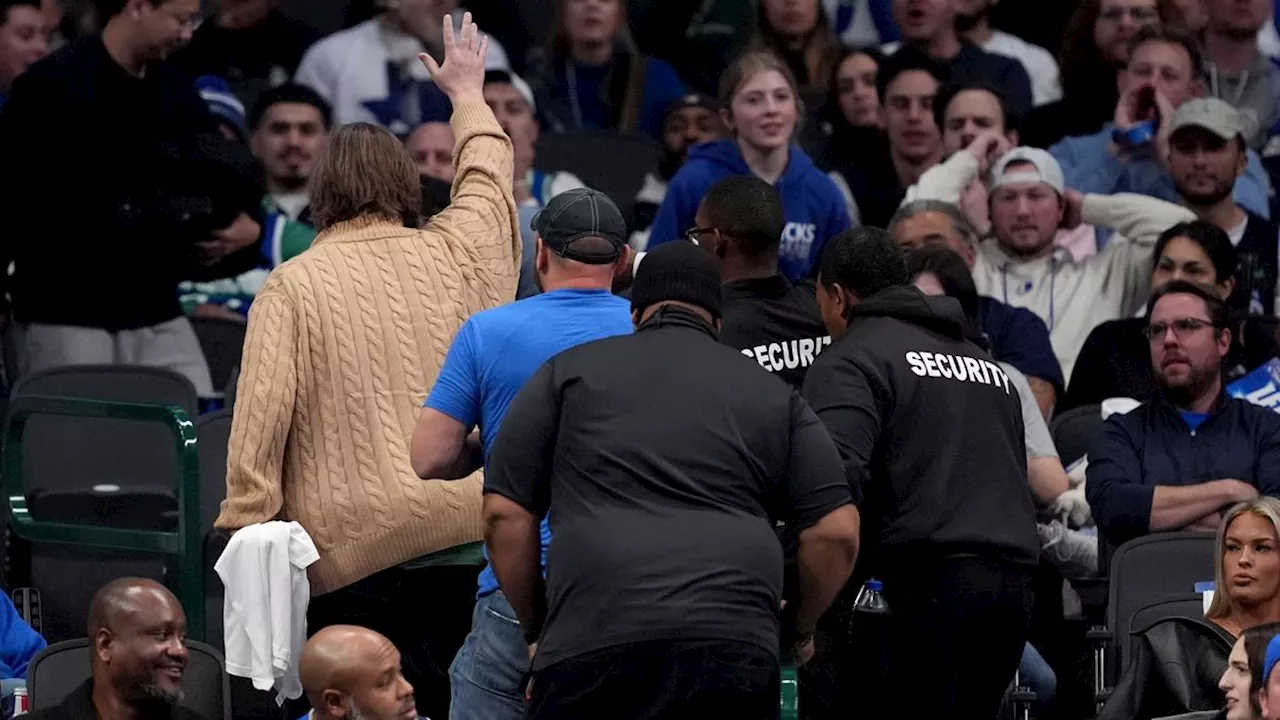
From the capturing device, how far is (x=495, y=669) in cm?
504

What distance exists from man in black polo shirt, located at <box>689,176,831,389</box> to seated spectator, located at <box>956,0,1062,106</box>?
4.84 meters

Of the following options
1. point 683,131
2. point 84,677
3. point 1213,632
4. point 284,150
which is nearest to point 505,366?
point 84,677

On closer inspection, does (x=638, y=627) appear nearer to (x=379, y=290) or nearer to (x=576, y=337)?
(x=576, y=337)

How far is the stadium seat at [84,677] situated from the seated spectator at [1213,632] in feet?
7.66

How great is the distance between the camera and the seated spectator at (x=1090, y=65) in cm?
1033

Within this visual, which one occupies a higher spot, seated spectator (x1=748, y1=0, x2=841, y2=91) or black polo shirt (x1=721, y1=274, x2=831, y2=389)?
seated spectator (x1=748, y1=0, x2=841, y2=91)

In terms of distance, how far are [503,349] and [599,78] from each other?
595 cm

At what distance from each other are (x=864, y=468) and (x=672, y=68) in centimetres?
571

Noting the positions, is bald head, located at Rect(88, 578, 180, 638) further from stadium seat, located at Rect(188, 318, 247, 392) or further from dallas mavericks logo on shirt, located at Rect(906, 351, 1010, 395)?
stadium seat, located at Rect(188, 318, 247, 392)

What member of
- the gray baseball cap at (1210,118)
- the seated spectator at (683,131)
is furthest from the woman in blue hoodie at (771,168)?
the gray baseball cap at (1210,118)

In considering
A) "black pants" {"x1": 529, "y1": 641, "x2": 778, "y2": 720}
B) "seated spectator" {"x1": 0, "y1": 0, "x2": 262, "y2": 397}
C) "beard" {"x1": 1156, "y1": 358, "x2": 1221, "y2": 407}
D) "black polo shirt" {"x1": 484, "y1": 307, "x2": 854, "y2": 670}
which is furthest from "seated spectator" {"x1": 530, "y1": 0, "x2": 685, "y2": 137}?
"black pants" {"x1": 529, "y1": 641, "x2": 778, "y2": 720}

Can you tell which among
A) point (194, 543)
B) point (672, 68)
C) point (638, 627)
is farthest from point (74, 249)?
point (638, 627)

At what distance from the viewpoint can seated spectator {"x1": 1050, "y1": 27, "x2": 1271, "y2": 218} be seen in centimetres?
952

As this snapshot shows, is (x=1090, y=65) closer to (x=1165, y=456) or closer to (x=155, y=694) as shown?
(x=1165, y=456)
